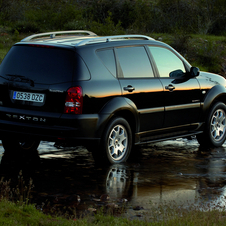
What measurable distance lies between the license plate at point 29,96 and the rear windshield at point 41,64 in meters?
0.19

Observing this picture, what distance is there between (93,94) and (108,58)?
79 cm

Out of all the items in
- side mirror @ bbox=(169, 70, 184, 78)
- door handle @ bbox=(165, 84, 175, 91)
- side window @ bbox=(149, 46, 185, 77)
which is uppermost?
side window @ bbox=(149, 46, 185, 77)

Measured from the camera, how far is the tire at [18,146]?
8.21 meters

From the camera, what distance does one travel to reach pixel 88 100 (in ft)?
23.0

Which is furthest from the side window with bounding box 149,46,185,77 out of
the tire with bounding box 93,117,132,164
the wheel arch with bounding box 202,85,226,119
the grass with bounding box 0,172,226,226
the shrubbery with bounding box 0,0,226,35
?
the shrubbery with bounding box 0,0,226,35

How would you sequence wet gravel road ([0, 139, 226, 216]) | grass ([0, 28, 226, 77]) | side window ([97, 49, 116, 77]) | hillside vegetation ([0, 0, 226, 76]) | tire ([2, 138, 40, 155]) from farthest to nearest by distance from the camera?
hillside vegetation ([0, 0, 226, 76]) → grass ([0, 28, 226, 77]) → tire ([2, 138, 40, 155]) → side window ([97, 49, 116, 77]) → wet gravel road ([0, 139, 226, 216])

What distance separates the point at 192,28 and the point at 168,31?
122cm

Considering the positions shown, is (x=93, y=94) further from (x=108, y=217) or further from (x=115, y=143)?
(x=108, y=217)

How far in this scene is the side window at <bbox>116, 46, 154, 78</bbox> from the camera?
7.80 metres

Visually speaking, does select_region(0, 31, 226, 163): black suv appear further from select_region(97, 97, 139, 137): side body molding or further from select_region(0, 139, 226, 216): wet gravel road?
select_region(0, 139, 226, 216): wet gravel road

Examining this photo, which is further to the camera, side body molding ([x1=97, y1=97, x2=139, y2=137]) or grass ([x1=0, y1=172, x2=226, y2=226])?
side body molding ([x1=97, y1=97, x2=139, y2=137])

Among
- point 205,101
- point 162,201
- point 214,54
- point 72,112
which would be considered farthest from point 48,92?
point 214,54

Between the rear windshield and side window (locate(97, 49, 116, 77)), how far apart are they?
54 centimetres

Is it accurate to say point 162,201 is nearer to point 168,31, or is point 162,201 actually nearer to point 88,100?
point 88,100
